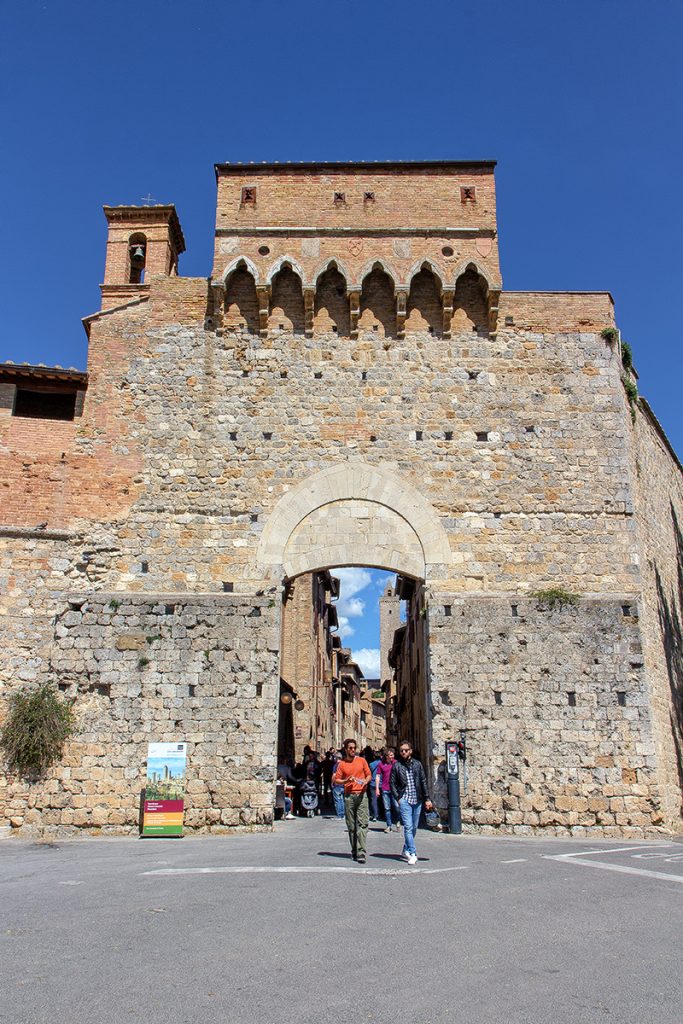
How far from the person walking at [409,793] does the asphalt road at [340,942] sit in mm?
403

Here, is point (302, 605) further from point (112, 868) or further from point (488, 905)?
point (488, 905)

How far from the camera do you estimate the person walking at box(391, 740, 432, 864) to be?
Answer: 374 inches

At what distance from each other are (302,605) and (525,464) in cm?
1462

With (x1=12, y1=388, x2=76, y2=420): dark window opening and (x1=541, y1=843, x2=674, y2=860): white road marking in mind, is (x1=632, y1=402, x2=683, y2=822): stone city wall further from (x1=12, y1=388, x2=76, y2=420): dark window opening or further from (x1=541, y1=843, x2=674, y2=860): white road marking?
(x1=12, y1=388, x2=76, y2=420): dark window opening

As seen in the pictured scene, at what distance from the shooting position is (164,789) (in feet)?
42.4

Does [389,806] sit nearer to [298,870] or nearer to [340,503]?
[340,503]

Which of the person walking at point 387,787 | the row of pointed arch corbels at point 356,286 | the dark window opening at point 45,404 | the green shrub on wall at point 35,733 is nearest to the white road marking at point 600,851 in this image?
the person walking at point 387,787

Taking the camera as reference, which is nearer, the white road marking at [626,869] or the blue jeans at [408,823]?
the white road marking at [626,869]

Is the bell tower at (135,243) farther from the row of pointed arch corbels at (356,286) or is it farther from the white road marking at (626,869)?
the white road marking at (626,869)

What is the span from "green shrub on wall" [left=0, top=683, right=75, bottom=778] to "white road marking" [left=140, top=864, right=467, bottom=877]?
17.4ft

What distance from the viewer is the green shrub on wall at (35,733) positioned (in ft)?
43.1

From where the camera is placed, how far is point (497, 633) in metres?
14.0

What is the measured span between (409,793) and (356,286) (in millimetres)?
10207

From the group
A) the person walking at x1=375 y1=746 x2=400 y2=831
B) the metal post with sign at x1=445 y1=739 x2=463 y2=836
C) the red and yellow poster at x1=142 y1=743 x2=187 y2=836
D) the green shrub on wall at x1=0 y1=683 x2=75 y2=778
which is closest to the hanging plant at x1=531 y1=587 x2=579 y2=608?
the metal post with sign at x1=445 y1=739 x2=463 y2=836
